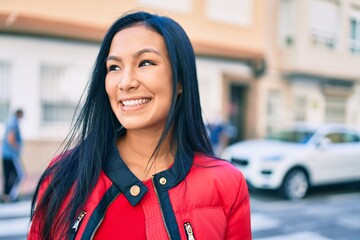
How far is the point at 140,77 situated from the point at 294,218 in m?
5.69

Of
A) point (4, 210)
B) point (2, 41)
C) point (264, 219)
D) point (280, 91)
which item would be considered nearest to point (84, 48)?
point (2, 41)

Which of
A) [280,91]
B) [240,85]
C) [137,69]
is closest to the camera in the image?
[137,69]

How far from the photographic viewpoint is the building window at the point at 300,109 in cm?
1530

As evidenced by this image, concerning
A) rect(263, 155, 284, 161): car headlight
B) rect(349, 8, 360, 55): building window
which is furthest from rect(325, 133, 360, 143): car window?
rect(349, 8, 360, 55): building window

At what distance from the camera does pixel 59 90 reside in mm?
10070

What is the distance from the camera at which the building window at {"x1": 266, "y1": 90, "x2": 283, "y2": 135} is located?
14.5m

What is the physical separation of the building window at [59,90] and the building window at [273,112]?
24.2ft

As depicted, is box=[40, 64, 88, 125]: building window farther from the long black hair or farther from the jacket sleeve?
the jacket sleeve

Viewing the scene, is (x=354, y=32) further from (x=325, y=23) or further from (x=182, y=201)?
(x=182, y=201)

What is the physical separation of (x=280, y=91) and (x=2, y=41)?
9.98m

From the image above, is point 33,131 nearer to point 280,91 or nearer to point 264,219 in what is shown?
point 264,219

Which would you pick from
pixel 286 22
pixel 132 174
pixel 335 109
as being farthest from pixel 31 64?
pixel 335 109

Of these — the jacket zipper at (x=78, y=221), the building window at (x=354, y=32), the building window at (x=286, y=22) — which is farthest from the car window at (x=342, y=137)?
the building window at (x=354, y=32)

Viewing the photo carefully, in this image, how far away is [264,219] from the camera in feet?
20.7
